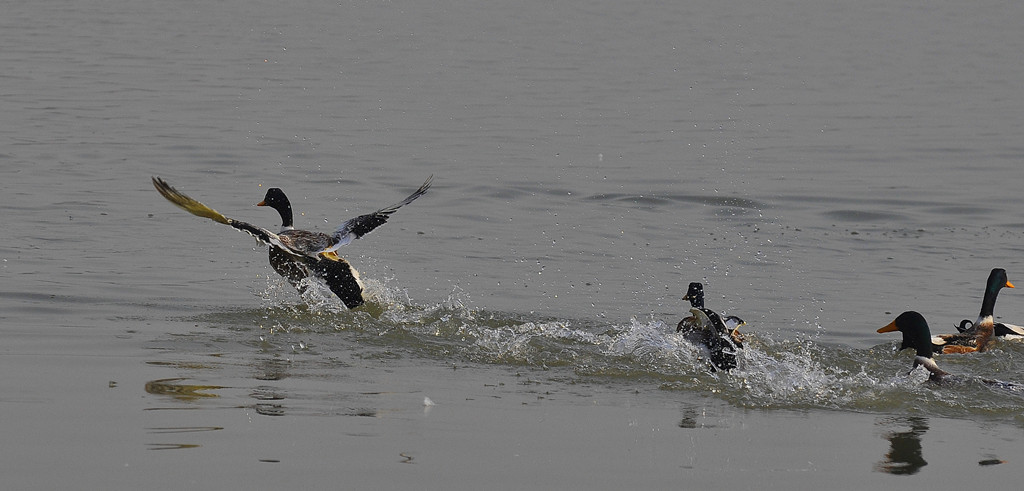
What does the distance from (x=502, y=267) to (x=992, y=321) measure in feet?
13.5

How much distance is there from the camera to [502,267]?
11898 millimetres

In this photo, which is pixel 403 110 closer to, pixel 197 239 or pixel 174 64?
pixel 174 64

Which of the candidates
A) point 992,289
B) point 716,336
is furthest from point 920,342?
point 992,289

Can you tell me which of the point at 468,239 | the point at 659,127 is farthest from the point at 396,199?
the point at 659,127

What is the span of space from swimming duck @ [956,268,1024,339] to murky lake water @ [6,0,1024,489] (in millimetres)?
243

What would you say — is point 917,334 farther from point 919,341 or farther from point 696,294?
point 696,294

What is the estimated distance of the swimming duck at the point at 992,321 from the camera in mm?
9602

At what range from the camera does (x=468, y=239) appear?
520 inches

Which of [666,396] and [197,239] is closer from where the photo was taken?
Answer: [666,396]

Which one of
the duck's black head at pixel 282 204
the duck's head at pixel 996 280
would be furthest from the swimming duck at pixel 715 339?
the duck's black head at pixel 282 204

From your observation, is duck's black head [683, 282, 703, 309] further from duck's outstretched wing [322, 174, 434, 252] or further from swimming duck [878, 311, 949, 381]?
duck's outstretched wing [322, 174, 434, 252]

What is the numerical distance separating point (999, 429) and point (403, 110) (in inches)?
662

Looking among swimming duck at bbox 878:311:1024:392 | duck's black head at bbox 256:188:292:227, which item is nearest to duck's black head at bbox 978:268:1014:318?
swimming duck at bbox 878:311:1024:392

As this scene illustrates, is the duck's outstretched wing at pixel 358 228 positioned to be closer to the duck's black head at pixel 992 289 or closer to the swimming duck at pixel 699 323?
the swimming duck at pixel 699 323
